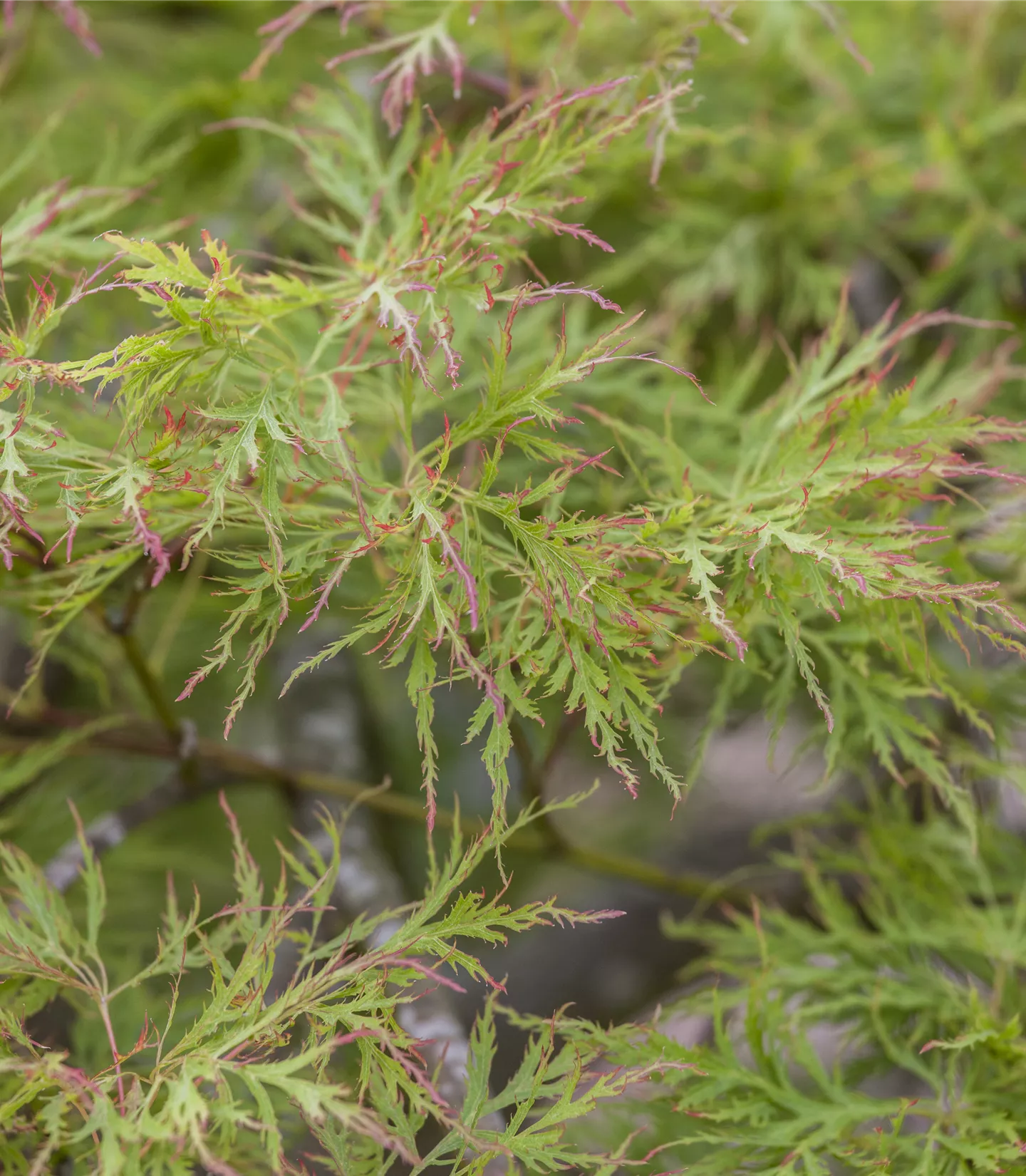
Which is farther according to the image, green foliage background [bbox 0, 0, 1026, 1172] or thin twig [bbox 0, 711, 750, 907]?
thin twig [bbox 0, 711, 750, 907]

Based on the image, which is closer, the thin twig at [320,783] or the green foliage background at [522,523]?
the green foliage background at [522,523]

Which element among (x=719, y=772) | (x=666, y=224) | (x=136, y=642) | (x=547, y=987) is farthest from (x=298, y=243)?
(x=719, y=772)

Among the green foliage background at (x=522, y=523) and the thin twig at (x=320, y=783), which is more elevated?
the green foliage background at (x=522, y=523)

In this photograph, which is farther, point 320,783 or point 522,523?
point 320,783

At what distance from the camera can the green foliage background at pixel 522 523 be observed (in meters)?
0.52

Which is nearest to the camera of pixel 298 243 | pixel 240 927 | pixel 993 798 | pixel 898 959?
pixel 240 927

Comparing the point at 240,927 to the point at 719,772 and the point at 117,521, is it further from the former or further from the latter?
the point at 719,772

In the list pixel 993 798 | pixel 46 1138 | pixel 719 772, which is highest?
pixel 46 1138

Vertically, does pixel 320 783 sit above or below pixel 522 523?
below

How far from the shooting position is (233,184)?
1.06m

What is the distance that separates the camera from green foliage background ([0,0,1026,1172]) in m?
0.52

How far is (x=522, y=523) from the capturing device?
1.74 feet

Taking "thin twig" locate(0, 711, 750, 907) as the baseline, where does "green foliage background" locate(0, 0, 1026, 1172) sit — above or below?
above

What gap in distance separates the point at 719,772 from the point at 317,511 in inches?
51.6
